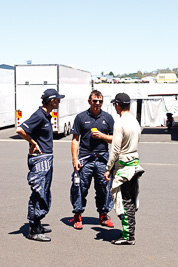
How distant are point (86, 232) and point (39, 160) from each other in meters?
1.27

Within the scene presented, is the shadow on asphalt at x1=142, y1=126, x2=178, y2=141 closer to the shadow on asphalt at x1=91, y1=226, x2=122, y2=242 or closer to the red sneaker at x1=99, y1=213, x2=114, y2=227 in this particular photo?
the red sneaker at x1=99, y1=213, x2=114, y2=227

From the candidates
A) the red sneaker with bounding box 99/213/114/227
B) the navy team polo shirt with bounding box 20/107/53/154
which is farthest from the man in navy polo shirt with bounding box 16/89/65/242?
the red sneaker with bounding box 99/213/114/227

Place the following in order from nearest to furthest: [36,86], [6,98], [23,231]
A: [23,231]
[36,86]
[6,98]

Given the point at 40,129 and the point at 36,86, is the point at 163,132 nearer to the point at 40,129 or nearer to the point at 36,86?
the point at 36,86

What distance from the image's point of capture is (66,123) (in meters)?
22.5

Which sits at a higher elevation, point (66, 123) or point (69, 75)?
point (69, 75)

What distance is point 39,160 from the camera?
606cm

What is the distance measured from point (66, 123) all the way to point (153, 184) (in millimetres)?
12554

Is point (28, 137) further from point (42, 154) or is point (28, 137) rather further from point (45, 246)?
point (45, 246)

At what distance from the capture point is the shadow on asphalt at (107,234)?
6.23m

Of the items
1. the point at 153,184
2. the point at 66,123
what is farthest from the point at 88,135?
the point at 66,123

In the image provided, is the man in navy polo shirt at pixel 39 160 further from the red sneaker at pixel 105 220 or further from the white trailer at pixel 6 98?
the white trailer at pixel 6 98

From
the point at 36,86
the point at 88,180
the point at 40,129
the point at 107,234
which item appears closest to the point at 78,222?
the point at 107,234

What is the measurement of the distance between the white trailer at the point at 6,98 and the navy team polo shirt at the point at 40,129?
66.7 ft
